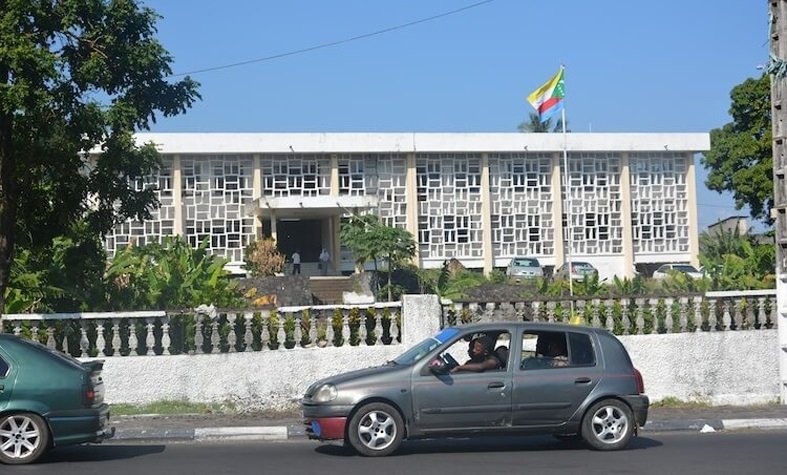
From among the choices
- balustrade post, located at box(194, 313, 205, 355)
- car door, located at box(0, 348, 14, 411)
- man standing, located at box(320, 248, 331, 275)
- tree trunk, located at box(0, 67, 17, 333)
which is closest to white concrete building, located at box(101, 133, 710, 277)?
man standing, located at box(320, 248, 331, 275)

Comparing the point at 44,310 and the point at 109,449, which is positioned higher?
the point at 44,310

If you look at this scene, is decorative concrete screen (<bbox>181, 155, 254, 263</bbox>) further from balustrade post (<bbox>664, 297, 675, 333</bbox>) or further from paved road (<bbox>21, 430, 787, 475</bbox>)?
paved road (<bbox>21, 430, 787, 475</bbox>)

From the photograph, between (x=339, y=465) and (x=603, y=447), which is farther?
(x=603, y=447)

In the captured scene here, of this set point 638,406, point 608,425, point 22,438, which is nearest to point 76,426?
point 22,438

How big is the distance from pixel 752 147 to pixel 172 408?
22.2m

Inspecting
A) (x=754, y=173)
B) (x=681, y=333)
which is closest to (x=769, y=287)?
(x=681, y=333)

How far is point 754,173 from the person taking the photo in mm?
31516

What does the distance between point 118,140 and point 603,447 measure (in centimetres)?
771

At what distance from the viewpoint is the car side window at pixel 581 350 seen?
12.3 m

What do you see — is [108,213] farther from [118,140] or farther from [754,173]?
[754,173]

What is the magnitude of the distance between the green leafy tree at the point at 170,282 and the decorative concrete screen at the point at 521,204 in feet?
97.0

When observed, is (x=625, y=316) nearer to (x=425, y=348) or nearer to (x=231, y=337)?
(x=425, y=348)

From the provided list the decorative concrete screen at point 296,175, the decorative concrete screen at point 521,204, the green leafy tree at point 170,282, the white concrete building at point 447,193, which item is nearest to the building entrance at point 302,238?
the white concrete building at point 447,193

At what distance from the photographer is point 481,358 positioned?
12289mm
